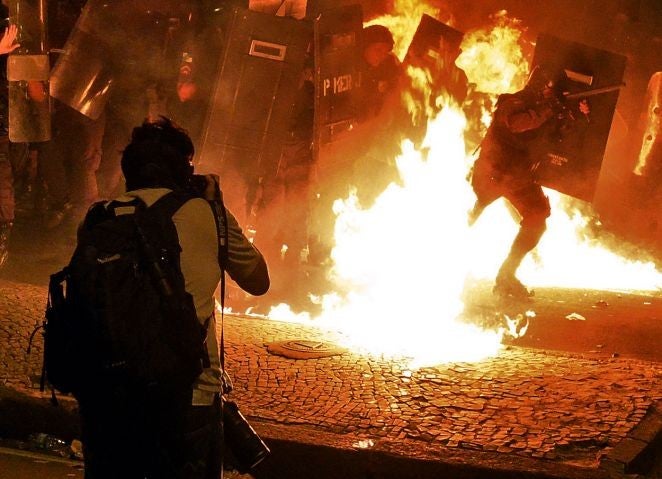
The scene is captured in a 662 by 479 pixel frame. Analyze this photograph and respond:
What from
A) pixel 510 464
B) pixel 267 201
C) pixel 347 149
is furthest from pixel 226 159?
pixel 510 464

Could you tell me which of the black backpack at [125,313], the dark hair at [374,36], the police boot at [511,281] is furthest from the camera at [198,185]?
the dark hair at [374,36]

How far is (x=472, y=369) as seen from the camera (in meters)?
6.04

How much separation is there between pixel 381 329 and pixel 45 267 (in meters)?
3.87

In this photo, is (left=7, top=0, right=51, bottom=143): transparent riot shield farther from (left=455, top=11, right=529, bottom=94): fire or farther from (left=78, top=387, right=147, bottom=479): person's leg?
(left=78, top=387, right=147, bottom=479): person's leg

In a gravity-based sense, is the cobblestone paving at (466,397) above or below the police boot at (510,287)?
below

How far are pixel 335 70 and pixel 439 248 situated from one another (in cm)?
245

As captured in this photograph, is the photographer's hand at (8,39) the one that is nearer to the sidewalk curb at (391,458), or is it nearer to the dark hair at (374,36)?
the sidewalk curb at (391,458)

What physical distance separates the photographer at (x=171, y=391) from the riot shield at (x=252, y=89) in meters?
5.15

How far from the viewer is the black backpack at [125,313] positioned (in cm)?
276

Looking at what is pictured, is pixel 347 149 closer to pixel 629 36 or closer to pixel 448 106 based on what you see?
Result: pixel 448 106

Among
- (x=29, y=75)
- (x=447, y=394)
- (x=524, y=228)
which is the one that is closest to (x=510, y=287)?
(x=524, y=228)

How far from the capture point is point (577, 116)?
8.69 meters

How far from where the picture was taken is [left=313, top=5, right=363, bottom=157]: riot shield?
8461 millimetres

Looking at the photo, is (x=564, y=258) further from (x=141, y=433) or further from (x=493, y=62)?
(x=141, y=433)
